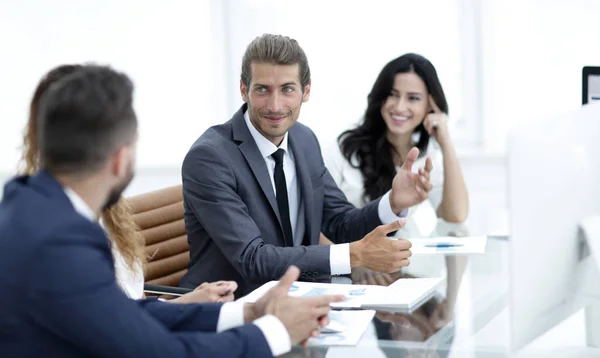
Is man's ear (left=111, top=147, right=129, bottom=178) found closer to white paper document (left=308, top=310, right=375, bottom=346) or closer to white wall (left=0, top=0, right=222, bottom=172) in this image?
white paper document (left=308, top=310, right=375, bottom=346)

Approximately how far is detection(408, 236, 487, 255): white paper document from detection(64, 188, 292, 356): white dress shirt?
0.98m

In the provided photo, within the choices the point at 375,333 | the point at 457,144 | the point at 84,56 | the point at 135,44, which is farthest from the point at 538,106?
the point at 375,333

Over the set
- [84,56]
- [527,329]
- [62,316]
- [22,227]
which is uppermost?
[84,56]

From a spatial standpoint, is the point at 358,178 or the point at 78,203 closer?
the point at 78,203

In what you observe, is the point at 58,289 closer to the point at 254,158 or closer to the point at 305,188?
the point at 254,158

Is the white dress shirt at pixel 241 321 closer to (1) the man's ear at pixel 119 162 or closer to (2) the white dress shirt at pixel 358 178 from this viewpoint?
(1) the man's ear at pixel 119 162

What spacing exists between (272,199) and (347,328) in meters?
0.78

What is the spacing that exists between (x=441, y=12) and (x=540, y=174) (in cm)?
345

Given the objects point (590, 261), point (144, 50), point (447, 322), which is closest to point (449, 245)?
point (447, 322)

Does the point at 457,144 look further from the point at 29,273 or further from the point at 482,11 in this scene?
the point at 29,273

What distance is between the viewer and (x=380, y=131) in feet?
12.1

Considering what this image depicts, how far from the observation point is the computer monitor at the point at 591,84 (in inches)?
111

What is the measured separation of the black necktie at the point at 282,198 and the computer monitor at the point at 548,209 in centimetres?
114

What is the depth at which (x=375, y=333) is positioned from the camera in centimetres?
177
